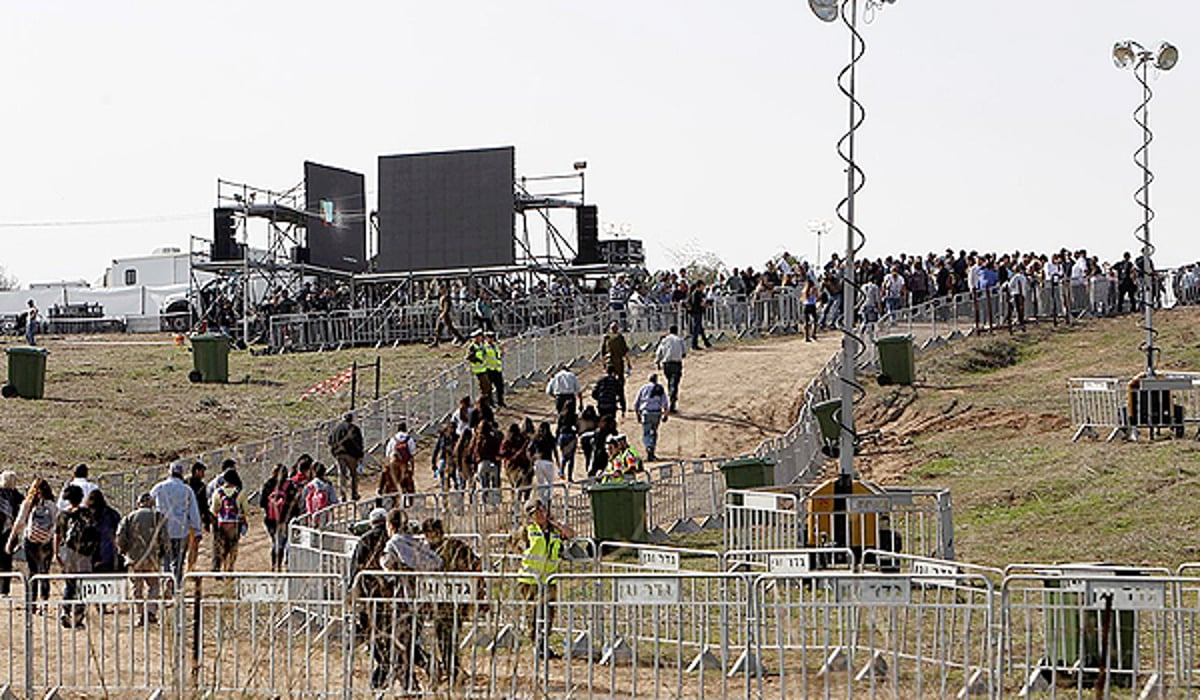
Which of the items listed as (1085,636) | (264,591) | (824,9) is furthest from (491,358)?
(1085,636)

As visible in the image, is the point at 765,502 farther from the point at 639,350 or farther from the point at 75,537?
the point at 639,350

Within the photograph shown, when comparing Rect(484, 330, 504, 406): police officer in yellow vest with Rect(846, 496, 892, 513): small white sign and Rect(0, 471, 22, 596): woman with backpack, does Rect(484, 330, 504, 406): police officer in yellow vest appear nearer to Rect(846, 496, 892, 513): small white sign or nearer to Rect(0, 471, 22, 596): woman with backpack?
Rect(0, 471, 22, 596): woman with backpack

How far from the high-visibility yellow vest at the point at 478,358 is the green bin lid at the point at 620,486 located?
38.9 ft

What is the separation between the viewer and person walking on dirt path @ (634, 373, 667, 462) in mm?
30641

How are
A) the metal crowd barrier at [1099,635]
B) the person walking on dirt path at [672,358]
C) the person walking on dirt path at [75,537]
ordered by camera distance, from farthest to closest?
the person walking on dirt path at [672,358], the person walking on dirt path at [75,537], the metal crowd barrier at [1099,635]

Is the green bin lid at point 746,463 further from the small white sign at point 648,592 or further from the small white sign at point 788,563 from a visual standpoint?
the small white sign at point 648,592

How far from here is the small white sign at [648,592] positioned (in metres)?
13.3

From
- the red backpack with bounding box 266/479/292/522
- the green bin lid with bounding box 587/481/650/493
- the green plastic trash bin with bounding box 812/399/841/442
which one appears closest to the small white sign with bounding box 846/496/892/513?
the green bin lid with bounding box 587/481/650/493

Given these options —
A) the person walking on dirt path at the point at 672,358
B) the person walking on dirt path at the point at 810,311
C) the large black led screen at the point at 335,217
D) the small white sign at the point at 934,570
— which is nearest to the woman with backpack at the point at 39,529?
the small white sign at the point at 934,570

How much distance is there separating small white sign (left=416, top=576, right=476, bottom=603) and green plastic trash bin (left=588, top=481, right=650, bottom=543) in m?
9.61

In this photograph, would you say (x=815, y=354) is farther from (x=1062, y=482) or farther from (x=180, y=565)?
(x=180, y=565)

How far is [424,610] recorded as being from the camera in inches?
528

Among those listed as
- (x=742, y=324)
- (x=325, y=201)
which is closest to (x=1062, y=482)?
(x=742, y=324)

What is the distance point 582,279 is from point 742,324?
18.4 meters
